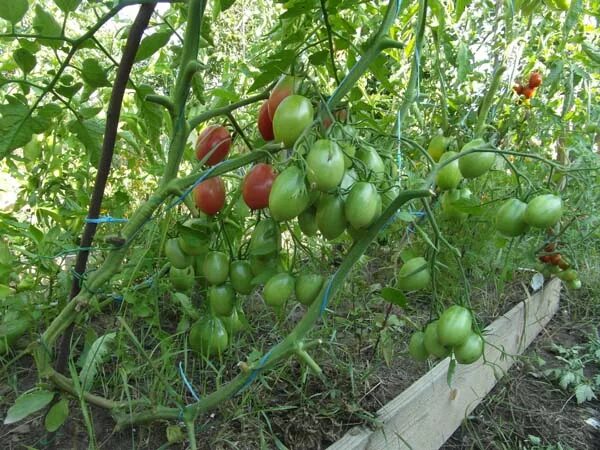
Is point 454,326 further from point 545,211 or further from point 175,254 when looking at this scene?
point 175,254

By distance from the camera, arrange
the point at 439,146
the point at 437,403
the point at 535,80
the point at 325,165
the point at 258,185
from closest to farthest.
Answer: the point at 325,165, the point at 258,185, the point at 439,146, the point at 437,403, the point at 535,80

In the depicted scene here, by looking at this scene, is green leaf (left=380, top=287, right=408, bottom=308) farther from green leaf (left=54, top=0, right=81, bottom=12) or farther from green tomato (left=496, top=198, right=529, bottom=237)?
green leaf (left=54, top=0, right=81, bottom=12)

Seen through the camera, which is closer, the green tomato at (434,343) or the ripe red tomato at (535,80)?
the green tomato at (434,343)

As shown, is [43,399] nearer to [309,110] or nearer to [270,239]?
[270,239]

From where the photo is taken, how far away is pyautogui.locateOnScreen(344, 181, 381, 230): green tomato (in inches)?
24.3

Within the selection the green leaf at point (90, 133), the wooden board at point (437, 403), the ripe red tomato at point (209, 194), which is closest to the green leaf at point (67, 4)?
the green leaf at point (90, 133)

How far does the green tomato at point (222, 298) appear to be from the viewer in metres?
0.78

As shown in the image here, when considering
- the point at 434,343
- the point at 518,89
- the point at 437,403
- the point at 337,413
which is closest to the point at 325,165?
the point at 434,343

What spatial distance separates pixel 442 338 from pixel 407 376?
67cm

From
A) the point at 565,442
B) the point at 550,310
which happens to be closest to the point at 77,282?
the point at 565,442

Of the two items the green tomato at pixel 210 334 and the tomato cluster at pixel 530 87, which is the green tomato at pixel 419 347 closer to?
the green tomato at pixel 210 334

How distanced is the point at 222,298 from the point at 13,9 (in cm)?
49

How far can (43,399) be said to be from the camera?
29.0 inches

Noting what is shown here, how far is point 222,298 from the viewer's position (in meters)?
0.78
